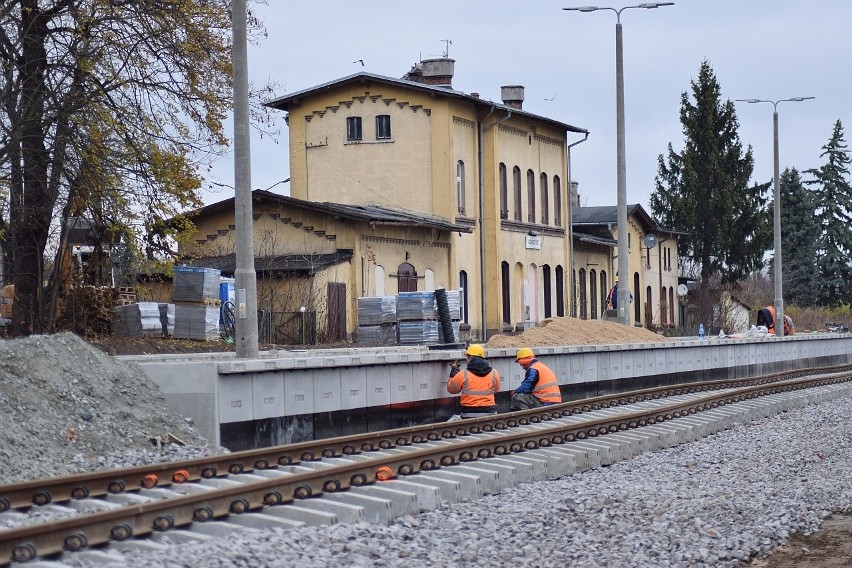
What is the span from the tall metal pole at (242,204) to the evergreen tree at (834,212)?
265 ft

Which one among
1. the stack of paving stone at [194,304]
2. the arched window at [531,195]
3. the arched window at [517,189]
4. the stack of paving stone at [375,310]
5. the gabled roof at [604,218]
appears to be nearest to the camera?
the stack of paving stone at [194,304]

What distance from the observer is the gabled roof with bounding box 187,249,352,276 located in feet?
128

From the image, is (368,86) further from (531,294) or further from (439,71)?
(531,294)

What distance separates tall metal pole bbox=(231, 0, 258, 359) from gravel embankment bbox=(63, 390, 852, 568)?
214 inches

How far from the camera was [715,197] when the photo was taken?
83.3m

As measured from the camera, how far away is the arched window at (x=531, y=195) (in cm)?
5416

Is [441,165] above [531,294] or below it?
above

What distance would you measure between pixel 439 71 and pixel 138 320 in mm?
24077

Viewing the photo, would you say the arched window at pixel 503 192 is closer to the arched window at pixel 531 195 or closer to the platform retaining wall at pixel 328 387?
the arched window at pixel 531 195

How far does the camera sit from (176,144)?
2652 centimetres

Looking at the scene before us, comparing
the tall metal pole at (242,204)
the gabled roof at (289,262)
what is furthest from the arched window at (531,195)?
the tall metal pole at (242,204)

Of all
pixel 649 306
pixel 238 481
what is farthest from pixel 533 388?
pixel 649 306

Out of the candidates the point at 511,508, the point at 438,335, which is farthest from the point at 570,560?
the point at 438,335

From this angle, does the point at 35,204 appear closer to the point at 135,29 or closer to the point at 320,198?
the point at 135,29
